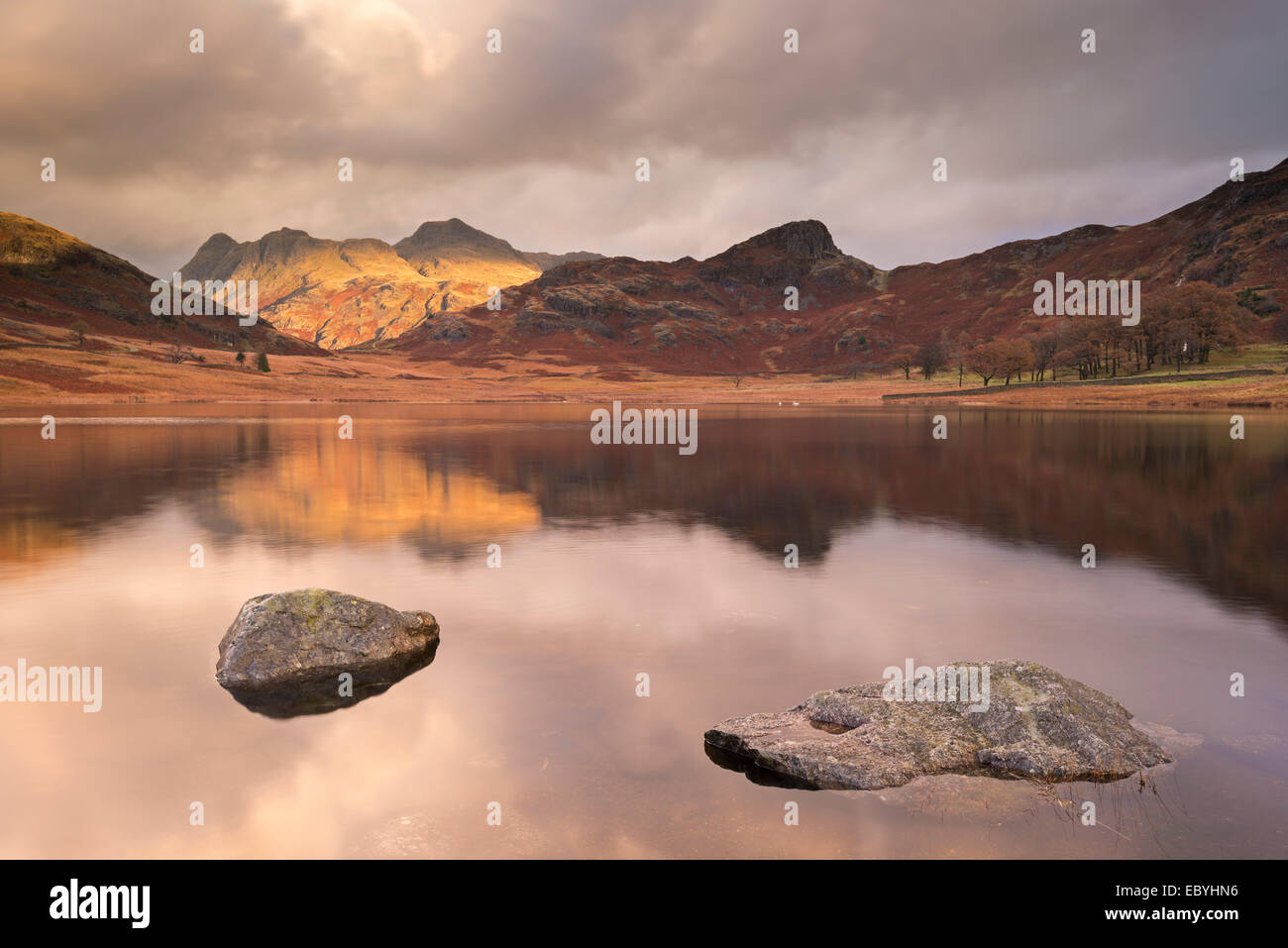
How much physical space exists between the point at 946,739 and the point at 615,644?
19.9 feet

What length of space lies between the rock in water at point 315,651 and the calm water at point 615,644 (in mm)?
554

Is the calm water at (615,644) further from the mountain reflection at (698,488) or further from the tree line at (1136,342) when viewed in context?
the tree line at (1136,342)

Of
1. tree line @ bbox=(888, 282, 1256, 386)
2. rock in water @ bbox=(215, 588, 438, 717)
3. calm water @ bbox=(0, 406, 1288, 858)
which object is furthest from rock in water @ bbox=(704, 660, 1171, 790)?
tree line @ bbox=(888, 282, 1256, 386)

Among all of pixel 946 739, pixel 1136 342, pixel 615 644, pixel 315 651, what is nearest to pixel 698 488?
pixel 615 644

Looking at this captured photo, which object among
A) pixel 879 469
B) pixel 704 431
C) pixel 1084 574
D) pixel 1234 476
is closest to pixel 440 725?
pixel 1084 574

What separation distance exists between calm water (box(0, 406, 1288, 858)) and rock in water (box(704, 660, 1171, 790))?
1.04ft

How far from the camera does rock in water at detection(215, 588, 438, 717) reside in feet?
38.4

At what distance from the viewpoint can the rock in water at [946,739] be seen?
893 centimetres

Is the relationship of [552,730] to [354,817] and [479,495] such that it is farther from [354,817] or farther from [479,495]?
[479,495]

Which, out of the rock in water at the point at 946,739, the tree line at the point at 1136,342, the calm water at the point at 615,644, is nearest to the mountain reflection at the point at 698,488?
the calm water at the point at 615,644

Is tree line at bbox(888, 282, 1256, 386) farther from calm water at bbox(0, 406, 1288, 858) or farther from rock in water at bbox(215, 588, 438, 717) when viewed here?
rock in water at bbox(215, 588, 438, 717)

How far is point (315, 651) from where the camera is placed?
12.4 m

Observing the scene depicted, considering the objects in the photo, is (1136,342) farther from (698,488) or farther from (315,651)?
(315,651)
